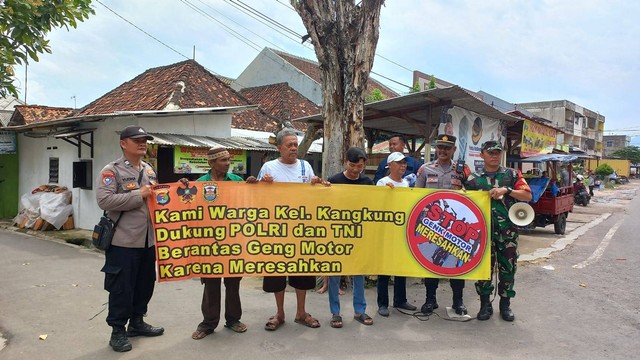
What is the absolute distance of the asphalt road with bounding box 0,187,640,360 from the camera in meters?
3.61

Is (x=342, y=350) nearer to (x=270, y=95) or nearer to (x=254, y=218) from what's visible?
(x=254, y=218)

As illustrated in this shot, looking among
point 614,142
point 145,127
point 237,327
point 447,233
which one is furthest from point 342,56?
point 614,142

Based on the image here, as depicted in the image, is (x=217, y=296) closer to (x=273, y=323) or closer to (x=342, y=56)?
(x=273, y=323)

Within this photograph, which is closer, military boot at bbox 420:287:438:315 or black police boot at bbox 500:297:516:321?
black police boot at bbox 500:297:516:321

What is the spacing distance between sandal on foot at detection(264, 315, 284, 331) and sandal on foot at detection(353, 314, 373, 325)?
0.78m

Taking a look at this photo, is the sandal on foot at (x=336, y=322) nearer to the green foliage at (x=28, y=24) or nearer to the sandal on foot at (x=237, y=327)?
the sandal on foot at (x=237, y=327)

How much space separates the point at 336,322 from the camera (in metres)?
4.14

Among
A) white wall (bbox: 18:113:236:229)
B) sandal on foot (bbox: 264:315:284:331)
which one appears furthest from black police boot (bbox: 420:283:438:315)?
white wall (bbox: 18:113:236:229)

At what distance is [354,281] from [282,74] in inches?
799

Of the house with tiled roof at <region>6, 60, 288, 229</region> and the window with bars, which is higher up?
the house with tiled roof at <region>6, 60, 288, 229</region>

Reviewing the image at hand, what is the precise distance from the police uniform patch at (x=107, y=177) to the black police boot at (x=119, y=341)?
3.98 ft

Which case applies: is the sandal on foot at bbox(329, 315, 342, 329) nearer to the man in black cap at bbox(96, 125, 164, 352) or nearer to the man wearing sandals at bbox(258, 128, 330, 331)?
the man wearing sandals at bbox(258, 128, 330, 331)

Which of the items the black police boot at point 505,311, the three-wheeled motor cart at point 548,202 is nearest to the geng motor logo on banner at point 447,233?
the black police boot at point 505,311

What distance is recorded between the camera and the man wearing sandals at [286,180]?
159 inches
